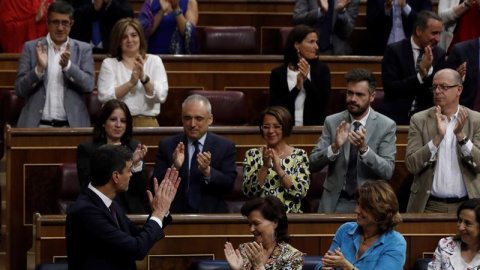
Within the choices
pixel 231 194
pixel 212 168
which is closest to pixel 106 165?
pixel 212 168

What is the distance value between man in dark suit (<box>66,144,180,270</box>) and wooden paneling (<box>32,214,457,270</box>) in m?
0.69

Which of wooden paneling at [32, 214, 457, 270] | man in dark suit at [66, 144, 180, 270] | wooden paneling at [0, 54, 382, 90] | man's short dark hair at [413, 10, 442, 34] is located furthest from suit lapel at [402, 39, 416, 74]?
man in dark suit at [66, 144, 180, 270]

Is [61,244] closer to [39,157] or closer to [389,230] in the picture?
[39,157]

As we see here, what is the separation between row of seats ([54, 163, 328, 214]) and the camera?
15.1ft

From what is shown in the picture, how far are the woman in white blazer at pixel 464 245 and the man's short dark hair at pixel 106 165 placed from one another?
46.0 inches

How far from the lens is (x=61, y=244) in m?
3.96

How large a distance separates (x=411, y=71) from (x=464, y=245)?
184 cm

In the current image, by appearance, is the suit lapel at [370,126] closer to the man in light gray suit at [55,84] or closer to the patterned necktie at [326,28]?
the man in light gray suit at [55,84]

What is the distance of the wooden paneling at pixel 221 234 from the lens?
395 centimetres

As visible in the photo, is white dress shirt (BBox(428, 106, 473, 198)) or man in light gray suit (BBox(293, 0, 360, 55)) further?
man in light gray suit (BBox(293, 0, 360, 55))

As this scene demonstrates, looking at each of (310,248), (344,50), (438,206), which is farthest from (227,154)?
(344,50)

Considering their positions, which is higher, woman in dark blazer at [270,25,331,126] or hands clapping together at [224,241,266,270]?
woman in dark blazer at [270,25,331,126]

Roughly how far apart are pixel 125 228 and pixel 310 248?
3.29ft

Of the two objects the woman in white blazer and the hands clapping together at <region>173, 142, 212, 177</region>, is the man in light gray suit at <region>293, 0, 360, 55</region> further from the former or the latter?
the woman in white blazer
